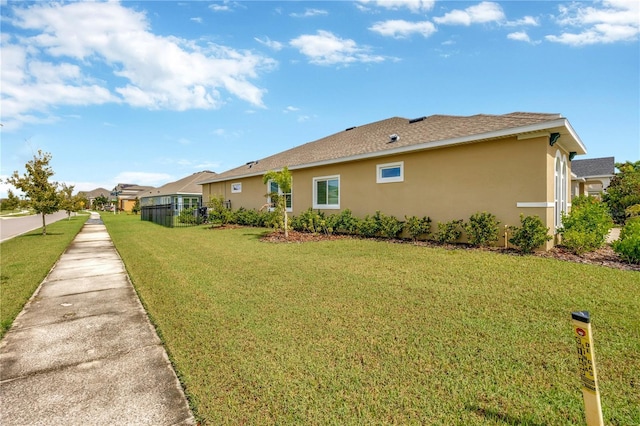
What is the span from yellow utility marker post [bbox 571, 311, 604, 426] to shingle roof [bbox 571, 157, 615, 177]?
37.3m

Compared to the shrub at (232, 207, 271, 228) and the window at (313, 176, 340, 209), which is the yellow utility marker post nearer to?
the window at (313, 176, 340, 209)

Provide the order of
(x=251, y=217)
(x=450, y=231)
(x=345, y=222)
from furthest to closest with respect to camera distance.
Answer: (x=251, y=217) → (x=345, y=222) → (x=450, y=231)

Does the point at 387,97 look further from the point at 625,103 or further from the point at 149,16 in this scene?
the point at 149,16

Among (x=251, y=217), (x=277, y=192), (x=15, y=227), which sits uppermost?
(x=277, y=192)

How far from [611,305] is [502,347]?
7.73 ft

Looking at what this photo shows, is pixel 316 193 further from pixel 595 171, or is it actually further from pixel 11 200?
pixel 595 171

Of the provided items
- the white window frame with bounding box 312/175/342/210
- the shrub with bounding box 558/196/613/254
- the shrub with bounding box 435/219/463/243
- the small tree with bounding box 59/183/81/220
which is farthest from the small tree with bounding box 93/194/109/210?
the shrub with bounding box 558/196/613/254

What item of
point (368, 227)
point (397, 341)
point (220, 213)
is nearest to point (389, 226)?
point (368, 227)

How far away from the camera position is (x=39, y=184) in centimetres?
1440

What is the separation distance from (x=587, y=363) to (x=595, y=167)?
41022 millimetres

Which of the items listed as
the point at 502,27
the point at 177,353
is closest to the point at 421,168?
the point at 502,27

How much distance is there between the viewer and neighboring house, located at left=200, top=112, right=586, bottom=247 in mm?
7746

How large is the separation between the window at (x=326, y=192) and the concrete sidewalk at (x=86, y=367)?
360 inches

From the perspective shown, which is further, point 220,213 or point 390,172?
point 220,213
